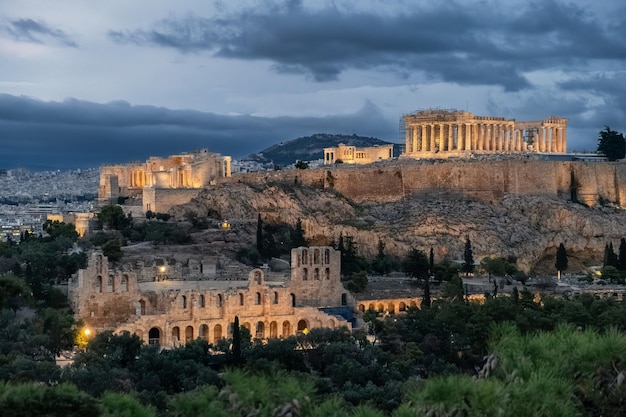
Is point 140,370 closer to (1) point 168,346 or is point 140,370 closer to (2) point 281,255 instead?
(1) point 168,346

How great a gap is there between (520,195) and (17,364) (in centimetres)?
3775

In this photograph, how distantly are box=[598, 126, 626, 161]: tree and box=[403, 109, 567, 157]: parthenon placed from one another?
3913mm

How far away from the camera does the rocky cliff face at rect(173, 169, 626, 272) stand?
53094mm

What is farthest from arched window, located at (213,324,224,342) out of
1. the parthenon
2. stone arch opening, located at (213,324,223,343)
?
the parthenon

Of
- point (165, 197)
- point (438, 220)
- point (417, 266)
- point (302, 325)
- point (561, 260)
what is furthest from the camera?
point (165, 197)

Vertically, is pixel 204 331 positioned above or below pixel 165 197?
below

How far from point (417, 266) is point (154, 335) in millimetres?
13519

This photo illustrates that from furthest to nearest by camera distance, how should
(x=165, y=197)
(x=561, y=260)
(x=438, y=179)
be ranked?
(x=438, y=179) < (x=165, y=197) < (x=561, y=260)

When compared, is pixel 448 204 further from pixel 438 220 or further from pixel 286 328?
pixel 286 328

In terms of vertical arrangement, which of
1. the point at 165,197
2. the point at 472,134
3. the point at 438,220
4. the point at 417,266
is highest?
the point at 472,134

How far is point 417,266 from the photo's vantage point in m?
45.3

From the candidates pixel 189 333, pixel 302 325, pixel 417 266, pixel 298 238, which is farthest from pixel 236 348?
pixel 298 238

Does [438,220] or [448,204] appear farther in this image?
[448,204]

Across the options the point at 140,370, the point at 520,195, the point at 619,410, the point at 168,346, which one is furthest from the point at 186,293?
the point at 520,195
